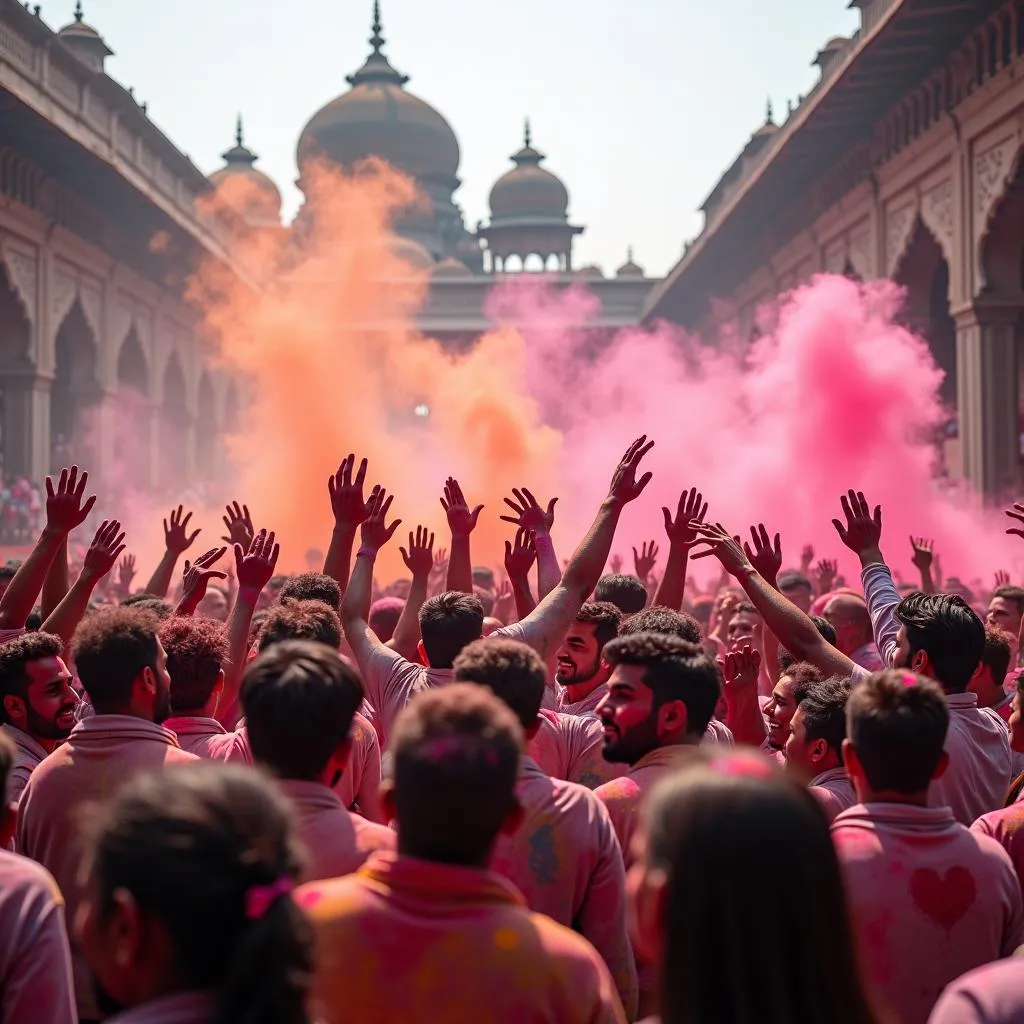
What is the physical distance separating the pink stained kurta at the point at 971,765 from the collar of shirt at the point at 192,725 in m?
1.95

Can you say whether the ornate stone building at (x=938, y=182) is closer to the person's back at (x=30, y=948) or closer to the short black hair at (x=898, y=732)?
the short black hair at (x=898, y=732)

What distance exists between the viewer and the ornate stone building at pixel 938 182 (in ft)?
51.9

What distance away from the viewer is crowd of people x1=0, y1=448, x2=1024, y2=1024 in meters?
1.74

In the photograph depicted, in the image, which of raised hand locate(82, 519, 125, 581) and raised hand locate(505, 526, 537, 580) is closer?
raised hand locate(82, 519, 125, 581)

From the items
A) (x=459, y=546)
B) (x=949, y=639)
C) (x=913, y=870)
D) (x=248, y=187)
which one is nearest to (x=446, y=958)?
(x=913, y=870)

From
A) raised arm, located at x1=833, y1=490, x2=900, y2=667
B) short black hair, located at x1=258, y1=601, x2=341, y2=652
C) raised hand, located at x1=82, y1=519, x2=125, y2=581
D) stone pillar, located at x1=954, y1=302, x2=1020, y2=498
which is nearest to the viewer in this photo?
short black hair, located at x1=258, y1=601, x2=341, y2=652

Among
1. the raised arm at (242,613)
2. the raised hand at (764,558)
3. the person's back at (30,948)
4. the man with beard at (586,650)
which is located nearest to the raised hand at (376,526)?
the raised arm at (242,613)

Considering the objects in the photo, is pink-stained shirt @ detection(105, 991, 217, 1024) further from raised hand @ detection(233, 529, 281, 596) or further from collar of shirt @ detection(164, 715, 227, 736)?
raised hand @ detection(233, 529, 281, 596)

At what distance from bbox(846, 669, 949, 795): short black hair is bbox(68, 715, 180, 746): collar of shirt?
5.34ft

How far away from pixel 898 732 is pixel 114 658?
5.95 ft

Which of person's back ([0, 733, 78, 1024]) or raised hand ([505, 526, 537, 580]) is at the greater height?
raised hand ([505, 526, 537, 580])

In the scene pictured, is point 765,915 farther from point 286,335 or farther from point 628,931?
point 286,335

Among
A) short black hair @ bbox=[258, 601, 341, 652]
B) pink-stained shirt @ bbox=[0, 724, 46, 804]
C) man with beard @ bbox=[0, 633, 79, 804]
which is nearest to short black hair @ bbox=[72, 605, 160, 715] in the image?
pink-stained shirt @ bbox=[0, 724, 46, 804]

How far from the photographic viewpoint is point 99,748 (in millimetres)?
3391
